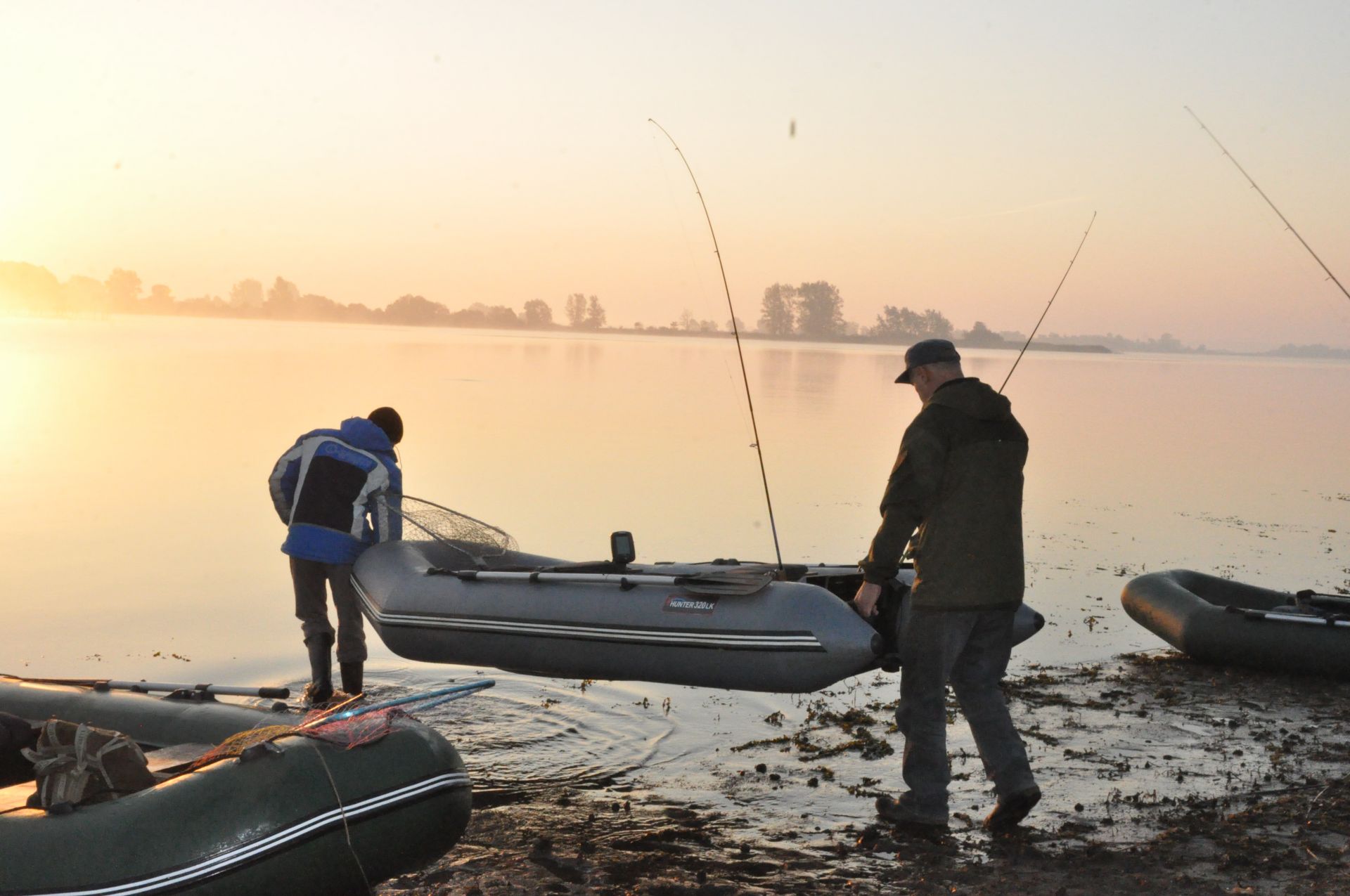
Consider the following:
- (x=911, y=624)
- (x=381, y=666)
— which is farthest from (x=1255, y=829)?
(x=381, y=666)

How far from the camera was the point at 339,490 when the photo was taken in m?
6.20

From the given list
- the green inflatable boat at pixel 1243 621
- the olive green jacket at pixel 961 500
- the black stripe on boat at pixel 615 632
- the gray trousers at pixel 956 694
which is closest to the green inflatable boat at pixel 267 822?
the black stripe on boat at pixel 615 632

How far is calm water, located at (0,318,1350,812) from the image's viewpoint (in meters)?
7.08

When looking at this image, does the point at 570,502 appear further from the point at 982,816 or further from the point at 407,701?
the point at 407,701

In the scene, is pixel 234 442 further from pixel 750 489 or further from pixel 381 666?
pixel 381 666

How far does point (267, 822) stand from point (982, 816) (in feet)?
8.88

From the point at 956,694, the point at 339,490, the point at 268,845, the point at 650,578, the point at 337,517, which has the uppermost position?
the point at 339,490

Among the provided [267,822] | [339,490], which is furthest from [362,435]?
Result: [267,822]

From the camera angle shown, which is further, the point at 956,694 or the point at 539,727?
the point at 539,727

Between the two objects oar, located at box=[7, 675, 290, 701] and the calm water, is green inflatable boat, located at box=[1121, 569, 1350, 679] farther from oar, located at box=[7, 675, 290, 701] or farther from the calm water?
oar, located at box=[7, 675, 290, 701]

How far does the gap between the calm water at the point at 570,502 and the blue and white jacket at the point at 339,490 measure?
109cm

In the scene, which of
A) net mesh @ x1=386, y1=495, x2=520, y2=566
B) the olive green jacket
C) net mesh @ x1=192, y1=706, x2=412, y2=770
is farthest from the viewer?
net mesh @ x1=386, y1=495, x2=520, y2=566

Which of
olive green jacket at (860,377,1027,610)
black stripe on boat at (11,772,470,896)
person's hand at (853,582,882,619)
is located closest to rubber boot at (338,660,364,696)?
black stripe on boat at (11,772,470,896)

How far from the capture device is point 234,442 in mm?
19094
